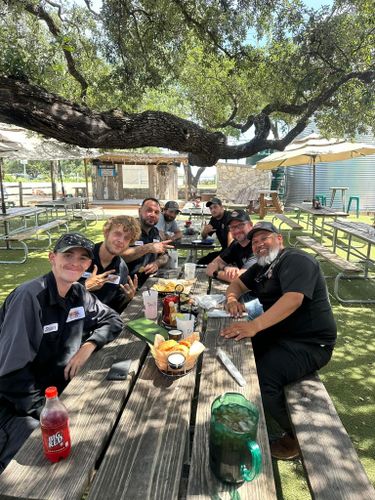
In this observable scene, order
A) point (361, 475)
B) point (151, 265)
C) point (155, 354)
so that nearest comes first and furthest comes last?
1. point (361, 475)
2. point (155, 354)
3. point (151, 265)

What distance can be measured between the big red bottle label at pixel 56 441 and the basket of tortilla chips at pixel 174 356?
653 millimetres

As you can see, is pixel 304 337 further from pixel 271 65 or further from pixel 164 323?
pixel 271 65

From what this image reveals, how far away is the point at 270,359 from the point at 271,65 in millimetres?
7081

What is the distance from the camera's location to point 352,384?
346 centimetres

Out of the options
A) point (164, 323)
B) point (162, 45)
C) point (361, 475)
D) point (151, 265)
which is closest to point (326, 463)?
point (361, 475)

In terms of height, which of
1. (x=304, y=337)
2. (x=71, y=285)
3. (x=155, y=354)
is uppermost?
(x=71, y=285)

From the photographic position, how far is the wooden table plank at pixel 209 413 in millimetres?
1207

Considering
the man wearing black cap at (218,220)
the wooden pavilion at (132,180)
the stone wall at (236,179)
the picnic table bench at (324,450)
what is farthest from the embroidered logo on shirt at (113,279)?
the stone wall at (236,179)

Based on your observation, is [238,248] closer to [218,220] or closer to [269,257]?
[269,257]

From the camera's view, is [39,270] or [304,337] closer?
[304,337]

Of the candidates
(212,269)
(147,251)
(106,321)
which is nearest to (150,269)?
(147,251)

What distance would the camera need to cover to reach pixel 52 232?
1152 centimetres

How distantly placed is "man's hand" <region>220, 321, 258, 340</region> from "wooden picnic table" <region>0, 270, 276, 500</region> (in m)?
0.28

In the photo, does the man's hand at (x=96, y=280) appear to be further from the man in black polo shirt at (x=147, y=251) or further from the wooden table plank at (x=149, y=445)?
the wooden table plank at (x=149, y=445)
